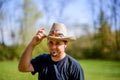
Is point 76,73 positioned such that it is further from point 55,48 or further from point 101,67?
point 101,67

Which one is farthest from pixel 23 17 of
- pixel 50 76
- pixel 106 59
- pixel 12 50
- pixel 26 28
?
pixel 50 76

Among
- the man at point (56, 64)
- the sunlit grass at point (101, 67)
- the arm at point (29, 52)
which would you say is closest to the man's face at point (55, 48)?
the man at point (56, 64)

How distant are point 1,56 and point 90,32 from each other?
491cm

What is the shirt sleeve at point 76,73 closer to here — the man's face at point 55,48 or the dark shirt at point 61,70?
the dark shirt at point 61,70

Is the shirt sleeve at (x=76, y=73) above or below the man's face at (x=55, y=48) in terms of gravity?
below

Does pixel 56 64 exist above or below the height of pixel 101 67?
above

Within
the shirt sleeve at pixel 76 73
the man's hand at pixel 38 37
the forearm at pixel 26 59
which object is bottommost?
the shirt sleeve at pixel 76 73

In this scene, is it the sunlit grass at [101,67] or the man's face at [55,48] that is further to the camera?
the sunlit grass at [101,67]

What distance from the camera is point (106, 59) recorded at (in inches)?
410

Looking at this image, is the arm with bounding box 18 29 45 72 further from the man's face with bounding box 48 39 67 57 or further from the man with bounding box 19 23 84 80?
the man's face with bounding box 48 39 67 57

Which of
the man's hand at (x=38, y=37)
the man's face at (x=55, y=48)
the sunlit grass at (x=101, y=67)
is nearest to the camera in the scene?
the man's hand at (x=38, y=37)

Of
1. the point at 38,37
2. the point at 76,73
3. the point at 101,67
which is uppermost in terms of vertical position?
the point at 38,37

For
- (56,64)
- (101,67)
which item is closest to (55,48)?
(56,64)

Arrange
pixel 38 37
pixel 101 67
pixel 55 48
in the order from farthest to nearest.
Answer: pixel 101 67
pixel 55 48
pixel 38 37
